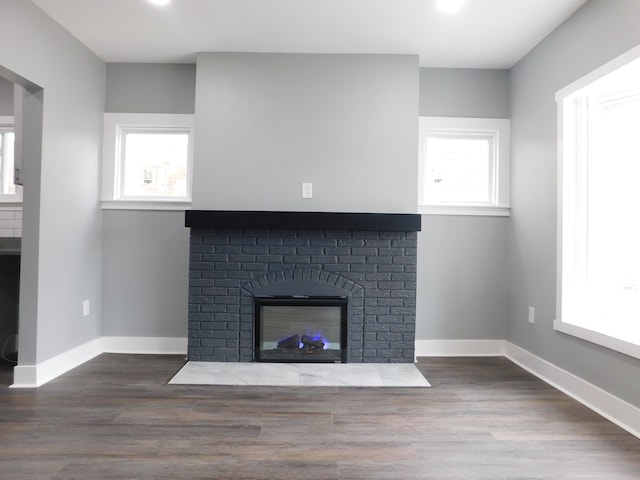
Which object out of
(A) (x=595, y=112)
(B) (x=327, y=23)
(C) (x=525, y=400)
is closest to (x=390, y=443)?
(C) (x=525, y=400)

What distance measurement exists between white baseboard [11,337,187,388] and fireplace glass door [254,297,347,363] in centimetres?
81

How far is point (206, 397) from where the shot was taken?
2764 millimetres

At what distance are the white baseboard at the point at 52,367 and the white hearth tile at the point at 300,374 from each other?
0.86m

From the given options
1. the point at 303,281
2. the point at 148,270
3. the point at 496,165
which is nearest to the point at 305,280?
the point at 303,281

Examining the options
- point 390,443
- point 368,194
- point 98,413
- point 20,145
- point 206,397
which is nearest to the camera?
point 390,443

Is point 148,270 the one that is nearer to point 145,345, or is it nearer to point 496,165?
point 145,345

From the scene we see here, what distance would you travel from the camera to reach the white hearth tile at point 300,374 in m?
3.04

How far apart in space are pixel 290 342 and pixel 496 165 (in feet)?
Answer: 7.73

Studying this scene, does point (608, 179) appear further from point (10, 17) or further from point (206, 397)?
point (10, 17)

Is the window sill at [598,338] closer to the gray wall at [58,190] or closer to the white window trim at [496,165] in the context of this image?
the white window trim at [496,165]

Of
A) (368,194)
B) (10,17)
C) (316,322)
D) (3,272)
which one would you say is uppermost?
(10,17)

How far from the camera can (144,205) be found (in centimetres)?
379

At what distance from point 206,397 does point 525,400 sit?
202 cm

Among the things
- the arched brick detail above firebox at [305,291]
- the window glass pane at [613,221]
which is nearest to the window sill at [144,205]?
the arched brick detail above firebox at [305,291]
